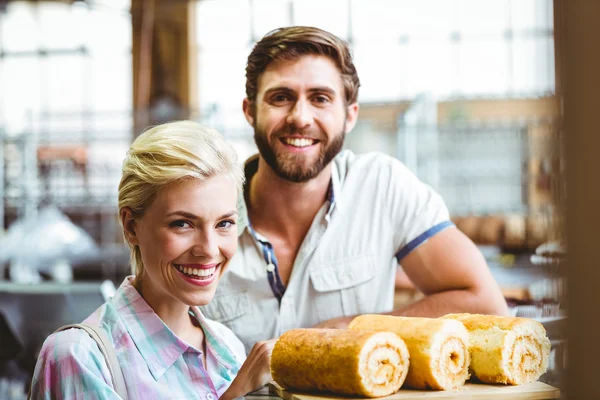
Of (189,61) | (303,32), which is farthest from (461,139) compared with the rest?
(303,32)

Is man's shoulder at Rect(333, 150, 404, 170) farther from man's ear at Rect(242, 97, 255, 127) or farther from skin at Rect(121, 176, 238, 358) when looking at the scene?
skin at Rect(121, 176, 238, 358)

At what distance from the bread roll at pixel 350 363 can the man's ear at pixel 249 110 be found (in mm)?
793

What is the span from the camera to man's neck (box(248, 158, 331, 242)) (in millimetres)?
1903

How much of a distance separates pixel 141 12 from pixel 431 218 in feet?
30.2

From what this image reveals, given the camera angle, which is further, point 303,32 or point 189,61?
point 189,61

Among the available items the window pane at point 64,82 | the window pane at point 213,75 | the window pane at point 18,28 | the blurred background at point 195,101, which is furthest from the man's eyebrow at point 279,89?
the window pane at point 18,28

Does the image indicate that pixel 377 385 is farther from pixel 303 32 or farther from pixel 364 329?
pixel 303 32

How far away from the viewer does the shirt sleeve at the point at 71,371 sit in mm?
1225

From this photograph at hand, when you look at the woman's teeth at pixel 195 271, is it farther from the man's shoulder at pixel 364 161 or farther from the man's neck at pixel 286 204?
the man's shoulder at pixel 364 161

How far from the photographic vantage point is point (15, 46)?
9844 millimetres

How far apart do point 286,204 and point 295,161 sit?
17 cm

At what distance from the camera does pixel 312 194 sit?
75.4 inches

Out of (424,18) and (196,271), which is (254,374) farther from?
(424,18)

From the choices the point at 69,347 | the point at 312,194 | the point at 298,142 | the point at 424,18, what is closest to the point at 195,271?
the point at 69,347
